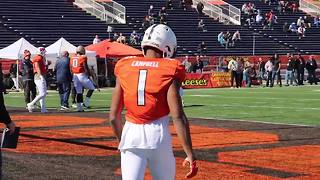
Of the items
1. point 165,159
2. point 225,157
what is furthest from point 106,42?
point 165,159

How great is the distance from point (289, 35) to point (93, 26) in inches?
625

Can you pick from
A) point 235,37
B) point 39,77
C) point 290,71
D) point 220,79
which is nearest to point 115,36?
point 235,37

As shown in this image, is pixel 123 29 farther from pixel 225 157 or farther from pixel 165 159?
pixel 165 159

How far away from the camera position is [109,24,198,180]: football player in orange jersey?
477 cm

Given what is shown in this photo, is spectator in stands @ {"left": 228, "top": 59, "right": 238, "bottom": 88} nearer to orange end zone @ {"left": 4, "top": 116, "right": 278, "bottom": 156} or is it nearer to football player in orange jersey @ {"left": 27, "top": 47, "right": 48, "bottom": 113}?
football player in orange jersey @ {"left": 27, "top": 47, "right": 48, "bottom": 113}

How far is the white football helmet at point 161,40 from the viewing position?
4.80 m

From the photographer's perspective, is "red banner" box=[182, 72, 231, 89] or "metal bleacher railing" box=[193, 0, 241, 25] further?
"metal bleacher railing" box=[193, 0, 241, 25]

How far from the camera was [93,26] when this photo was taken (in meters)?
46.0

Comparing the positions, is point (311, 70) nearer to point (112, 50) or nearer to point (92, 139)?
point (112, 50)

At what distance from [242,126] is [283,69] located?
31010mm

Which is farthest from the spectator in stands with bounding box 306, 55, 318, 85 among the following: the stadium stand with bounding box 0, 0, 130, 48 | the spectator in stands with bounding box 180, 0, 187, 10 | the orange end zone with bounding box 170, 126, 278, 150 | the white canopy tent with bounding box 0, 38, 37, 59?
the orange end zone with bounding box 170, 126, 278, 150

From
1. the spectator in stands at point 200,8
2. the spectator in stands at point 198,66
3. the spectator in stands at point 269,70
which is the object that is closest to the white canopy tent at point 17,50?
the spectator in stands at point 198,66

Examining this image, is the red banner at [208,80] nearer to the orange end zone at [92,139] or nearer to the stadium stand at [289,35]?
the stadium stand at [289,35]

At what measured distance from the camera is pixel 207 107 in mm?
20438
